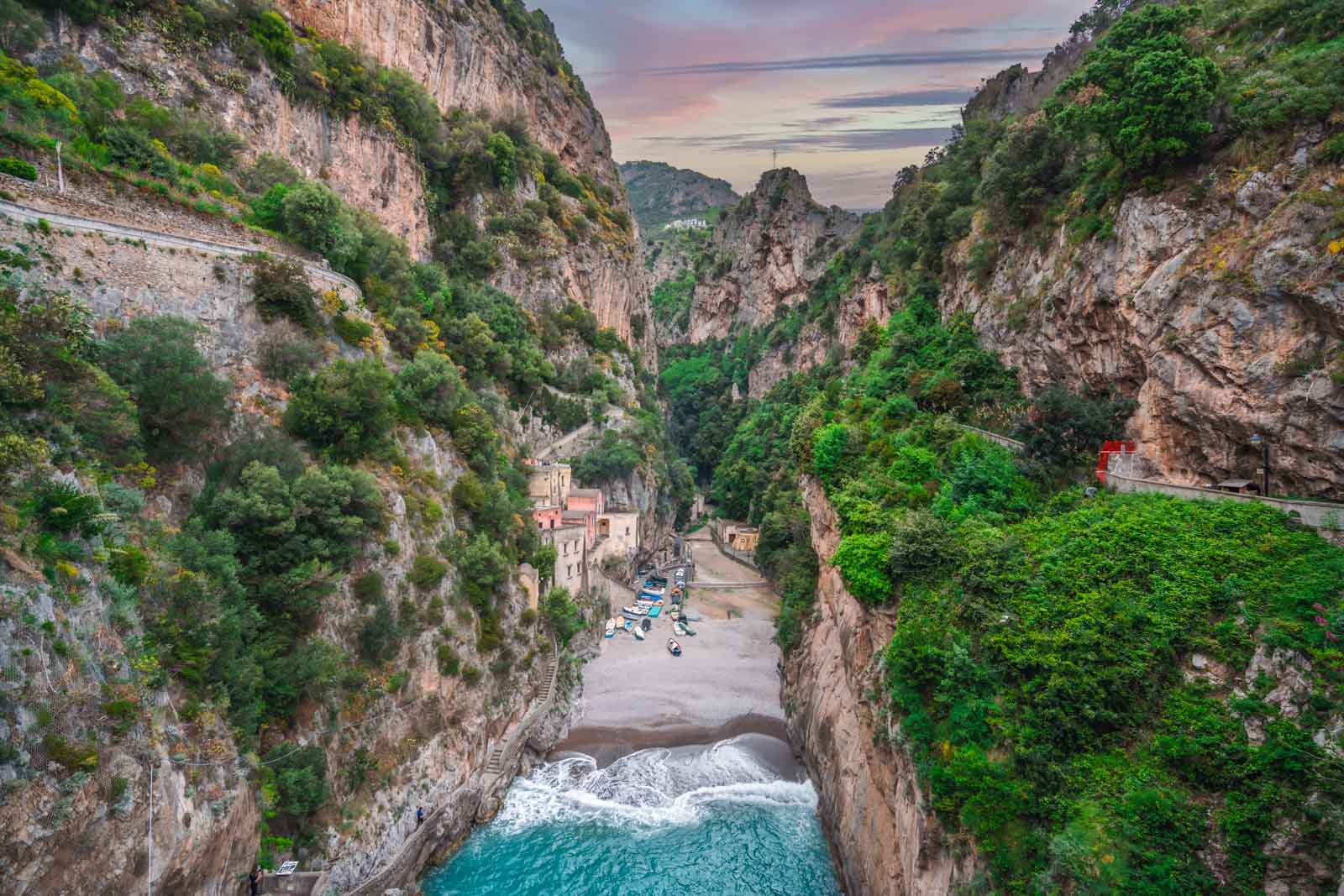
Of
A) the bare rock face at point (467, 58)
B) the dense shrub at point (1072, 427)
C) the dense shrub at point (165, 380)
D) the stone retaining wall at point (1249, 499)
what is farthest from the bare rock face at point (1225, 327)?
the bare rock face at point (467, 58)

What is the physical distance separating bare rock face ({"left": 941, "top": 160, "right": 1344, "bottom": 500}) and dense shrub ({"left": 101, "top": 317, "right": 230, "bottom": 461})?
2773 cm

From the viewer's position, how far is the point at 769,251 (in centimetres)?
9700

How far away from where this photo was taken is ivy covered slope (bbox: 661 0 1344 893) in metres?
12.2

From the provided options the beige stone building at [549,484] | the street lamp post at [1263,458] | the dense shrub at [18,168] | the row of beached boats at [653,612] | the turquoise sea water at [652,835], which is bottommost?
the turquoise sea water at [652,835]

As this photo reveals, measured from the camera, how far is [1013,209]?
96.3 ft

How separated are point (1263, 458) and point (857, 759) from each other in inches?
590

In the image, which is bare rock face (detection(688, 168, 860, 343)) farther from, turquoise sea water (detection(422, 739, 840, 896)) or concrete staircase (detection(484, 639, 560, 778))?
turquoise sea water (detection(422, 739, 840, 896))

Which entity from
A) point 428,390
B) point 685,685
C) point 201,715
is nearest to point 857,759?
point 685,685

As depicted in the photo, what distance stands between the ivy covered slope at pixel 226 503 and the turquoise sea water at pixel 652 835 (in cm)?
280

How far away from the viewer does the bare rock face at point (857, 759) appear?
16641 millimetres

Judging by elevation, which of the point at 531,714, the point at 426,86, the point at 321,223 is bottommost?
the point at 531,714

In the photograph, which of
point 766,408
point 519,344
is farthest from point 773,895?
point 766,408

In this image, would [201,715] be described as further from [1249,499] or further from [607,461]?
[607,461]

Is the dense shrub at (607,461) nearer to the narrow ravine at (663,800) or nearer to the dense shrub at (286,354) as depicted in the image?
the narrow ravine at (663,800)
